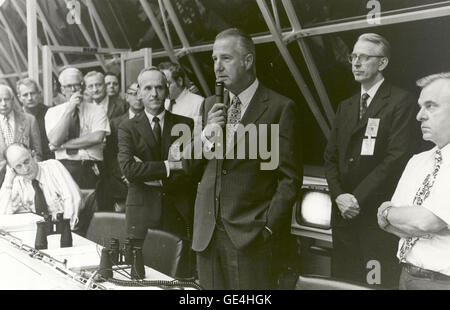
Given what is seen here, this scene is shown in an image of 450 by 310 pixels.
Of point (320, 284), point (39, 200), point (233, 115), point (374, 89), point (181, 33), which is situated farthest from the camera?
point (181, 33)

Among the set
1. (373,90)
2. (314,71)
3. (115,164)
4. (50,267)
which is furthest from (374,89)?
(115,164)

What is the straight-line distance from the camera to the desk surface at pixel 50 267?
1829mm

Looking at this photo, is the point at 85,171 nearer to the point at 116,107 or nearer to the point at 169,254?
the point at 116,107

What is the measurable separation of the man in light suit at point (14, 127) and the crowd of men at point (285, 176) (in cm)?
84

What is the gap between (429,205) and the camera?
195 centimetres

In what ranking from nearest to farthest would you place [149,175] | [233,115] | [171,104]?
[233,115] < [149,175] < [171,104]

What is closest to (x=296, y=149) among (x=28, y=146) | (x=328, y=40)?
(x=328, y=40)

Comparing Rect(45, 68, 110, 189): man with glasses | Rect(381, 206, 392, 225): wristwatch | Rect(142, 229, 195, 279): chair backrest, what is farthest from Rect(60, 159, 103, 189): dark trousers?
Rect(381, 206, 392, 225): wristwatch

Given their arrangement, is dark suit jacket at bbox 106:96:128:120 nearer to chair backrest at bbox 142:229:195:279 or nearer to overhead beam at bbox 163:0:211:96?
overhead beam at bbox 163:0:211:96

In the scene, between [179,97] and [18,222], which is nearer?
[18,222]

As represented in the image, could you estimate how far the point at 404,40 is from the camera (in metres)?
2.47

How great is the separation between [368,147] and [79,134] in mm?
2050

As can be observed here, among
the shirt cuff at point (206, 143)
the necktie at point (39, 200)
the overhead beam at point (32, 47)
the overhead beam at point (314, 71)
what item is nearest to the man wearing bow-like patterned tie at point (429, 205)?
the shirt cuff at point (206, 143)

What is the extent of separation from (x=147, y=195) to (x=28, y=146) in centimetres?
103
